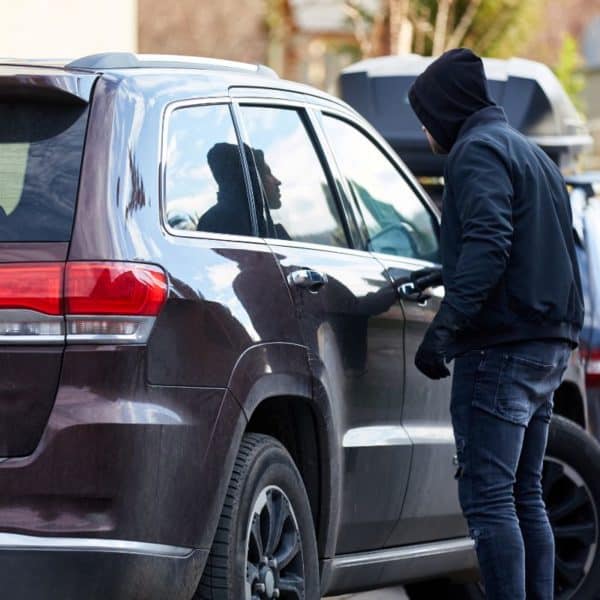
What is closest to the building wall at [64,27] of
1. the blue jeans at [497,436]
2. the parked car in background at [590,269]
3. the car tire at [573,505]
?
the parked car in background at [590,269]

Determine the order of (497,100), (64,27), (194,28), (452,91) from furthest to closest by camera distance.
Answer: (194,28) < (64,27) < (497,100) < (452,91)

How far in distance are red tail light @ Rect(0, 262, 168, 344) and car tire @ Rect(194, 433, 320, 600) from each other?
1.89ft

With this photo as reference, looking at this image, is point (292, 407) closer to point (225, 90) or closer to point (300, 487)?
point (300, 487)

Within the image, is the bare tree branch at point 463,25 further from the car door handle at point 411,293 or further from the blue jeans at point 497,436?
the blue jeans at point 497,436

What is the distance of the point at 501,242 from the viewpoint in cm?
461

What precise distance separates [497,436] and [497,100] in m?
3.53

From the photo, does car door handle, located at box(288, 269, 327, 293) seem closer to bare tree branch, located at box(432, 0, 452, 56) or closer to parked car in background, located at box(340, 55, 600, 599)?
parked car in background, located at box(340, 55, 600, 599)

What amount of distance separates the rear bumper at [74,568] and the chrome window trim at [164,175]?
82cm

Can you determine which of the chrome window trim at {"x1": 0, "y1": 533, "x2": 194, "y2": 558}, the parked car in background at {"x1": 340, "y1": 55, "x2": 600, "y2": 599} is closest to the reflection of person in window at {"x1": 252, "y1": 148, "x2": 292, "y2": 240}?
the chrome window trim at {"x1": 0, "y1": 533, "x2": 194, "y2": 558}

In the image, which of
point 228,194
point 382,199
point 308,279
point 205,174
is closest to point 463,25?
point 382,199

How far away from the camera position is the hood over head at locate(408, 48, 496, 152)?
491 centimetres

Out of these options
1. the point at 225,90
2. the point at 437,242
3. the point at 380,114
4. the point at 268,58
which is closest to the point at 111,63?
the point at 225,90

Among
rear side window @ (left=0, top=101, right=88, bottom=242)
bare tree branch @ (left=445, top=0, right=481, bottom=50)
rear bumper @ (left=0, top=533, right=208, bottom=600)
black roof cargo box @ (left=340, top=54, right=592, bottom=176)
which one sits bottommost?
bare tree branch @ (left=445, top=0, right=481, bottom=50)

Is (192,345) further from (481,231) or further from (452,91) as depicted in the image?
(452,91)
